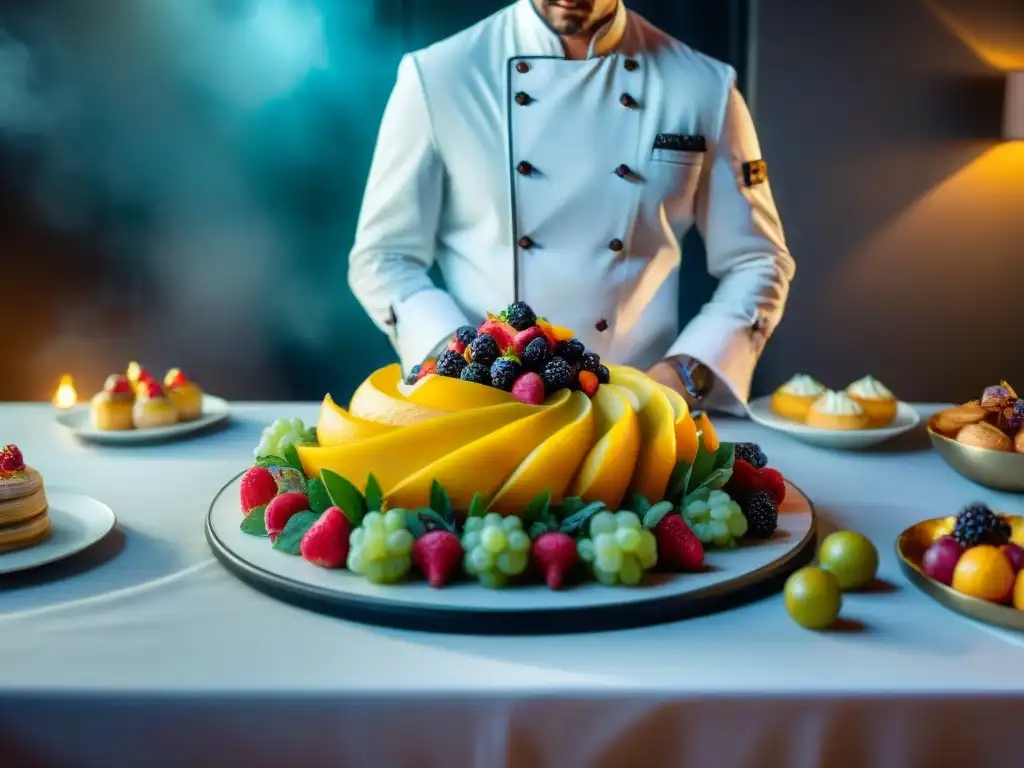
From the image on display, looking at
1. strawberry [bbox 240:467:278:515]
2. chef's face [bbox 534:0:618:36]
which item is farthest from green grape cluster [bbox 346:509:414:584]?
chef's face [bbox 534:0:618:36]

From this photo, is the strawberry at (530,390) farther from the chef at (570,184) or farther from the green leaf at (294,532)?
the chef at (570,184)

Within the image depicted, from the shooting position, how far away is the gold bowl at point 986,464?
4.36ft

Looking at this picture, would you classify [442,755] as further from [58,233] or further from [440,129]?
[58,233]

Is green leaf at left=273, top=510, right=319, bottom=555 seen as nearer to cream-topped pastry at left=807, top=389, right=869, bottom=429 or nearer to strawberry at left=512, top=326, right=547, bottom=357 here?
strawberry at left=512, top=326, right=547, bottom=357

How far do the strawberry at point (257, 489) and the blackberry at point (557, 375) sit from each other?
370 mm

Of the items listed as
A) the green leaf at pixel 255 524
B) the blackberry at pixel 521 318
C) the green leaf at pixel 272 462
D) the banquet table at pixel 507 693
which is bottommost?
the banquet table at pixel 507 693

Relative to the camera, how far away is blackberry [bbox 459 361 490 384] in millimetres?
1194

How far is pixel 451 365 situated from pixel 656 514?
0.34 meters

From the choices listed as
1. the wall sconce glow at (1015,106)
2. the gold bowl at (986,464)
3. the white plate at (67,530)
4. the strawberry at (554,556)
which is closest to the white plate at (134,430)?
the white plate at (67,530)

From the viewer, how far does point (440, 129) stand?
7.34 ft

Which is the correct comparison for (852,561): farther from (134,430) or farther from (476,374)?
(134,430)

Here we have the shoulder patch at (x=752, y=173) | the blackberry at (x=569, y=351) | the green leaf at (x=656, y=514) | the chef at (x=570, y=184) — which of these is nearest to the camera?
the green leaf at (x=656, y=514)

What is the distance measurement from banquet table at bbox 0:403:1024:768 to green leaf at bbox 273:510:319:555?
0.40 ft

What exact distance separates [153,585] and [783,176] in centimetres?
276
